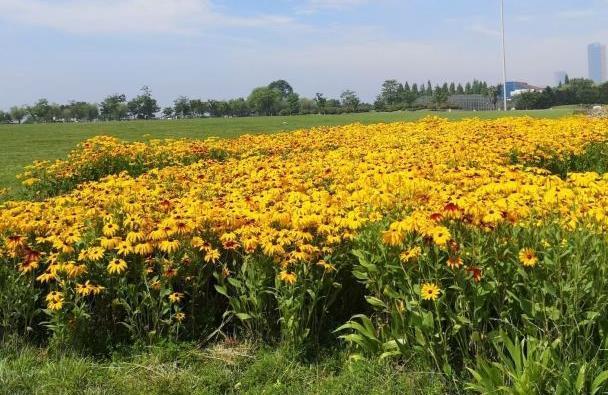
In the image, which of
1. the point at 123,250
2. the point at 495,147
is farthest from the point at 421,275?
the point at 495,147

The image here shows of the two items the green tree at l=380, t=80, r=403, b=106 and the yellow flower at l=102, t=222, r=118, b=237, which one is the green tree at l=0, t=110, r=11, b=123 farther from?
the yellow flower at l=102, t=222, r=118, b=237

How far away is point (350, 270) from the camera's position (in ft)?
12.0

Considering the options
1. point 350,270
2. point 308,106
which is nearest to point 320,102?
point 308,106

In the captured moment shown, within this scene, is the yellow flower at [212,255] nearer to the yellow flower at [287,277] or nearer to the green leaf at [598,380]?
the yellow flower at [287,277]

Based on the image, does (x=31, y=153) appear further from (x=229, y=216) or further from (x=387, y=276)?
(x=387, y=276)

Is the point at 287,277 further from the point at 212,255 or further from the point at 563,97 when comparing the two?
the point at 563,97

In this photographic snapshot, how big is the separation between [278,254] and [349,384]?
2.60 ft

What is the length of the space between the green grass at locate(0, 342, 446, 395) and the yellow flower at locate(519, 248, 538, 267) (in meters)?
0.71

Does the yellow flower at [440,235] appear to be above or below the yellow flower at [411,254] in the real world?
above

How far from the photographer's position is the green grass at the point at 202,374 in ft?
9.81

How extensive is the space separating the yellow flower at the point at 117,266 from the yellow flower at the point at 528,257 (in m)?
2.06

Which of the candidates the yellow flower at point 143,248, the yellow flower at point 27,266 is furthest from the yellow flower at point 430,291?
the yellow flower at point 27,266

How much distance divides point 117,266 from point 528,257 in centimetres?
212

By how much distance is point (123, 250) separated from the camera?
3.45 m
